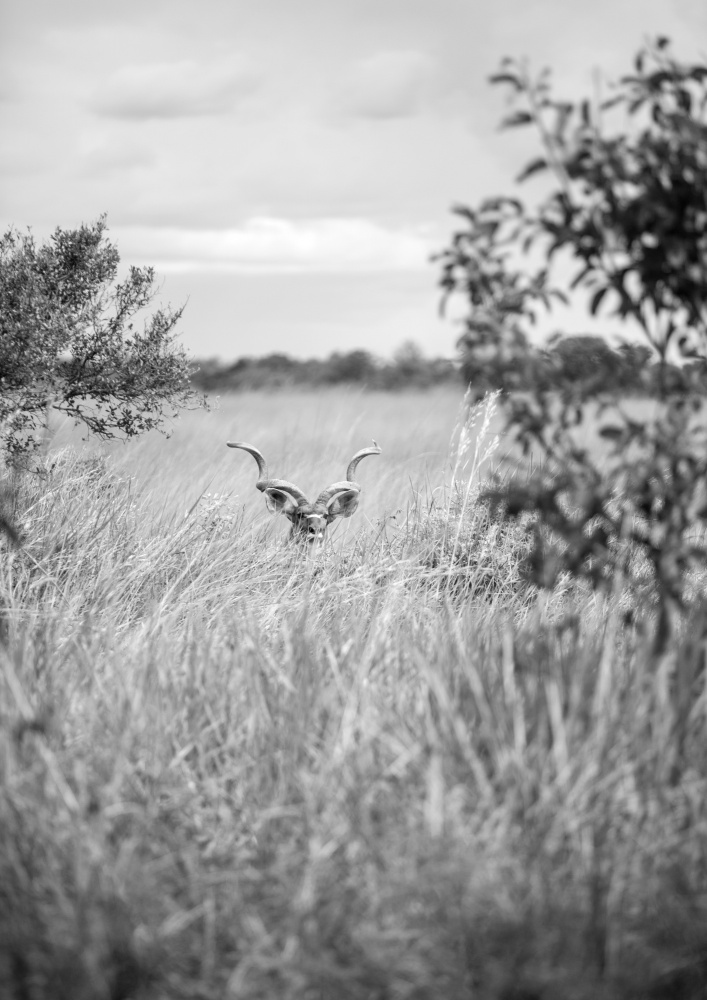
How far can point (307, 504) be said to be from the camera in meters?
7.53

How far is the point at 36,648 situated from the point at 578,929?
104 inches

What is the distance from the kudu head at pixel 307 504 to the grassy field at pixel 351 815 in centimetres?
194

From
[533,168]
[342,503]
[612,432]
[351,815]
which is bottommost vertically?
[351,815]

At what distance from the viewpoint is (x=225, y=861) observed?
12.0ft

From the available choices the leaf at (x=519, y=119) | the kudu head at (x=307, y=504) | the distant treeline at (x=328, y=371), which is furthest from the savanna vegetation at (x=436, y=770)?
the distant treeline at (x=328, y=371)

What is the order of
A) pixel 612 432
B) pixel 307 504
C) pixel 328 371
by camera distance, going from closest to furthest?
pixel 612 432
pixel 307 504
pixel 328 371

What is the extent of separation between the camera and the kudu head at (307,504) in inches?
287

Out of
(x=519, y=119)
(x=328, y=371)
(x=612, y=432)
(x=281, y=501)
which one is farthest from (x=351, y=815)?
(x=328, y=371)

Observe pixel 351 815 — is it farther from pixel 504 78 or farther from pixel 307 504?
pixel 307 504

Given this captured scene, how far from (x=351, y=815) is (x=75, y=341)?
5595 millimetres

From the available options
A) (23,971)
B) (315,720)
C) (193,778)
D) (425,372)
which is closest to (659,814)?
(315,720)

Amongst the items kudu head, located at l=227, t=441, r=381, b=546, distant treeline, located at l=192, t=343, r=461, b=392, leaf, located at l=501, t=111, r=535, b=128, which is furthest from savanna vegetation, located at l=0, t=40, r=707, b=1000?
distant treeline, located at l=192, t=343, r=461, b=392

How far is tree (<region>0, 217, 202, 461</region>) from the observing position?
7.65m

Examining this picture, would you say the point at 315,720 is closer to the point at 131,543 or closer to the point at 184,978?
the point at 184,978
